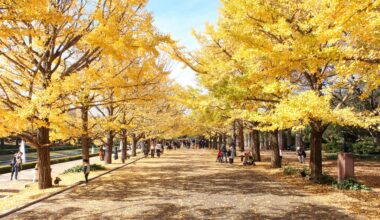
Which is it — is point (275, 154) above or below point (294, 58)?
below

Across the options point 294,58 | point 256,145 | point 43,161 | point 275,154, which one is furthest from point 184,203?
point 256,145

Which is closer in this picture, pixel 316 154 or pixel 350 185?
pixel 350 185

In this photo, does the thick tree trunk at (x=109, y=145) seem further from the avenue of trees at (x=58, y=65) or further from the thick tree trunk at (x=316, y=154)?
the thick tree trunk at (x=316, y=154)

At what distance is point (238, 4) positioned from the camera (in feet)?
36.2

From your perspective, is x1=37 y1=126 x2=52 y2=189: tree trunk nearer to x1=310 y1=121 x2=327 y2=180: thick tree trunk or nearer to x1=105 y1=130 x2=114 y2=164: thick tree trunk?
Result: x1=310 y1=121 x2=327 y2=180: thick tree trunk

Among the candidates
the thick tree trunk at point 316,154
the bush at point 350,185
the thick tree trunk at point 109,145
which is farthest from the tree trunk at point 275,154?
the thick tree trunk at point 109,145

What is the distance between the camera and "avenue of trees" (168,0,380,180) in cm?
776

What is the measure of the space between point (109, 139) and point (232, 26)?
52.9 feet

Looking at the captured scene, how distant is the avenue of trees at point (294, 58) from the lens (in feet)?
25.5

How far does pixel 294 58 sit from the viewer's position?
8.91 meters

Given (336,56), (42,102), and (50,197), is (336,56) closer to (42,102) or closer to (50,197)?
(42,102)

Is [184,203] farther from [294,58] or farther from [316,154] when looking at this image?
[316,154]

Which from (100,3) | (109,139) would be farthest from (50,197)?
(109,139)

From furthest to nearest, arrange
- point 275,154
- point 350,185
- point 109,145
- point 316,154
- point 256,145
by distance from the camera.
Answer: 1. point 256,145
2. point 109,145
3. point 275,154
4. point 316,154
5. point 350,185
